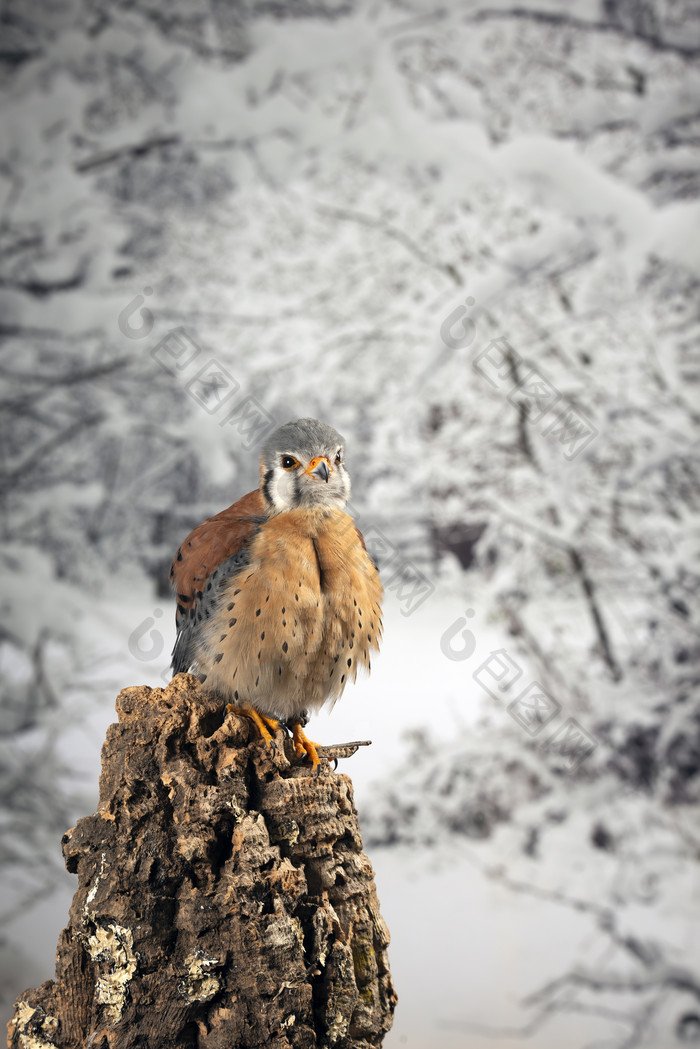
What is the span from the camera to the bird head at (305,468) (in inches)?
69.1

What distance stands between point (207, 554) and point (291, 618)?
271 mm

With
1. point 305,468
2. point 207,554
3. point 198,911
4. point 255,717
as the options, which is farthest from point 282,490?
point 198,911

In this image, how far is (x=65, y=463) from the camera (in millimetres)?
4082

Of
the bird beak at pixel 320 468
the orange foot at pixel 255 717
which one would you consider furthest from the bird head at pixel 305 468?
the orange foot at pixel 255 717

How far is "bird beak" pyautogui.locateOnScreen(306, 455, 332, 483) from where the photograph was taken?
174 centimetres

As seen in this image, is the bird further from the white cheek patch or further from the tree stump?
the tree stump

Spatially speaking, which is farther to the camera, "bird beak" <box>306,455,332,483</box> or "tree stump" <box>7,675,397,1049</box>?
"bird beak" <box>306,455,332,483</box>

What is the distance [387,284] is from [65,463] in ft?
6.24

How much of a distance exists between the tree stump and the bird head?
51cm

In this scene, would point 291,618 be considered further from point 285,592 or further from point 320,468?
point 320,468

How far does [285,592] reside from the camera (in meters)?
1.73

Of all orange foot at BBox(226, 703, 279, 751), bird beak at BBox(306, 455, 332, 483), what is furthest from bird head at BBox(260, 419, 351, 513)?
orange foot at BBox(226, 703, 279, 751)

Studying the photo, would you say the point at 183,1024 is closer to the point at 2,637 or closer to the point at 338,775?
the point at 338,775

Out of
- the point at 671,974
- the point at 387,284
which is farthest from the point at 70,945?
the point at 387,284
